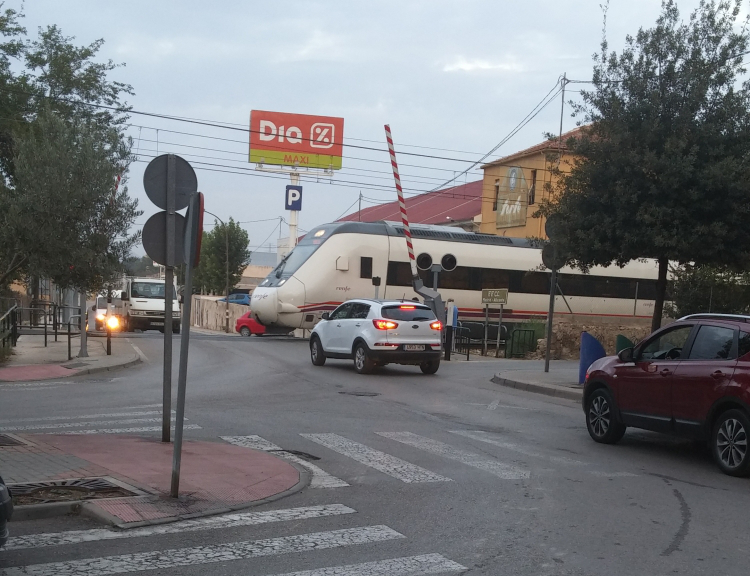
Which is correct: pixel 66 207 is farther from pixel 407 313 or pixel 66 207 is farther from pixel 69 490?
pixel 69 490

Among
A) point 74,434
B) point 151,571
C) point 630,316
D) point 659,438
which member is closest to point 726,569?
point 151,571

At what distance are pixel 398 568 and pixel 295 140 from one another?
153 feet

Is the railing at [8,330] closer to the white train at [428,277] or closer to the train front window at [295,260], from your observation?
the white train at [428,277]

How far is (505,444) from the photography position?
10734 millimetres

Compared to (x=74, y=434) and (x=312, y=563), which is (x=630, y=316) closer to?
(x=74, y=434)

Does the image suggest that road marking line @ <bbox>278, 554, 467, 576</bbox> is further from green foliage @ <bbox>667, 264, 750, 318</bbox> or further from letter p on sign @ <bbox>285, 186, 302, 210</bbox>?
letter p on sign @ <bbox>285, 186, 302, 210</bbox>

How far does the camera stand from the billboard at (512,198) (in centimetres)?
4444

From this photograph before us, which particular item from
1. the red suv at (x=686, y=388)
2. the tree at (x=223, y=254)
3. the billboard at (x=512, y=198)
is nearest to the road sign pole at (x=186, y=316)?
the red suv at (x=686, y=388)

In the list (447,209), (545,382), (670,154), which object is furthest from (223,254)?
(670,154)

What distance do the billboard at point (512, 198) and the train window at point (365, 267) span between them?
1581 cm

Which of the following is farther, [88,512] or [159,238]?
[159,238]

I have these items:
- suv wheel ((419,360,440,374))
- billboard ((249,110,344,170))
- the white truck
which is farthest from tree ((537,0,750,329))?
billboard ((249,110,344,170))

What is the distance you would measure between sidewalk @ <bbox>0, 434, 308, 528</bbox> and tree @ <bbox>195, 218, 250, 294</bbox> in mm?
61491

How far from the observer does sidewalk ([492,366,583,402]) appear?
16734 mm
